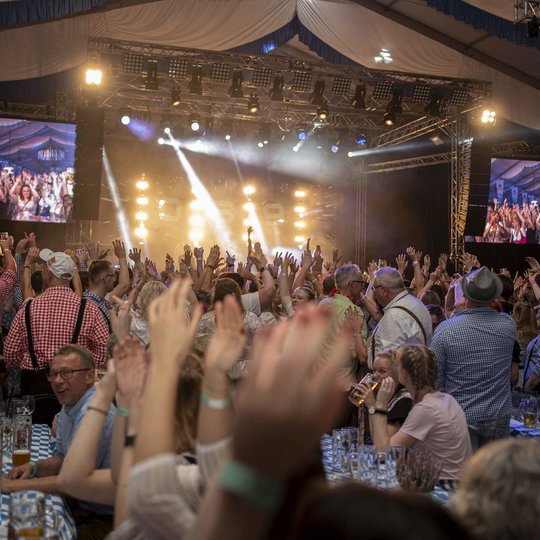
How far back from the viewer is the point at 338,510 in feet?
2.96

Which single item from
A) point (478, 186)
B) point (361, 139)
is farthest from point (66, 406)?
point (361, 139)

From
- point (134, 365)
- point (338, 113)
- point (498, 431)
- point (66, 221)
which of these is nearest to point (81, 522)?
point (134, 365)

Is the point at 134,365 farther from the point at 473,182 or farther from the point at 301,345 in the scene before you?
the point at 473,182

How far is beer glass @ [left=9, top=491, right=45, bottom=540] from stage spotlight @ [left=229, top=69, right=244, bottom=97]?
9474 mm

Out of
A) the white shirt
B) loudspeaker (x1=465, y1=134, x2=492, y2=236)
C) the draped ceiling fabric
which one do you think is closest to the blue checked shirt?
the white shirt

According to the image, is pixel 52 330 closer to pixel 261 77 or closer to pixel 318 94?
pixel 261 77

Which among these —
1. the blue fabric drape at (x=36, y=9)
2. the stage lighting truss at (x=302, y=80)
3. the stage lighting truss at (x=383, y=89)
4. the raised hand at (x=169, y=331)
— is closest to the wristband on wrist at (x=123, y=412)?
the raised hand at (x=169, y=331)

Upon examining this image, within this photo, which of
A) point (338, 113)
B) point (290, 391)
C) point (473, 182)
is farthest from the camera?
point (338, 113)

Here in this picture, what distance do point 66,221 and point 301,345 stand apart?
12.2m

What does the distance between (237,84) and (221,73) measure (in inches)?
11.3

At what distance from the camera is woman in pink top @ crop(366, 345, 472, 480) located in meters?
3.35

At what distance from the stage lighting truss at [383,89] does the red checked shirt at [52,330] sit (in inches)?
298

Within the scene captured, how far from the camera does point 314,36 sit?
430 inches

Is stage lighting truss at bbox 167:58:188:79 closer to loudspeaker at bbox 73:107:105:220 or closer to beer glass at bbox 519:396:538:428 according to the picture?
loudspeaker at bbox 73:107:105:220
